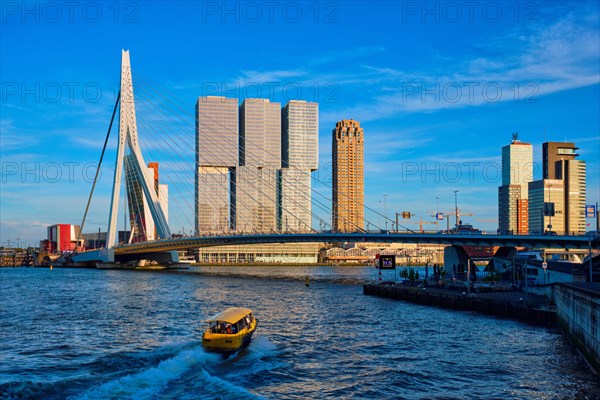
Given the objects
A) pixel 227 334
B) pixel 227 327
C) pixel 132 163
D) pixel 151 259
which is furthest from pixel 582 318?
pixel 151 259

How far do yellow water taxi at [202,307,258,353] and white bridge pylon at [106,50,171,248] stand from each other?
86117mm

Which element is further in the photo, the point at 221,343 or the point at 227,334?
the point at 227,334

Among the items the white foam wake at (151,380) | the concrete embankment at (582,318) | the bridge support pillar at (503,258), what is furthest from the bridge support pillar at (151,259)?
the white foam wake at (151,380)

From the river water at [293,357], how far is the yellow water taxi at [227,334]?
70cm

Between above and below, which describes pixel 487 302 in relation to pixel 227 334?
below

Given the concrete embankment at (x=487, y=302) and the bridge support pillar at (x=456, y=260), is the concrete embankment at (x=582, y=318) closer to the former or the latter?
the concrete embankment at (x=487, y=302)

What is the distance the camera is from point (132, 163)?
129 meters

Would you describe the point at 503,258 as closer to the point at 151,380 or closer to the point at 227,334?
the point at 227,334

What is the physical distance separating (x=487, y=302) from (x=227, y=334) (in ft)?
92.7

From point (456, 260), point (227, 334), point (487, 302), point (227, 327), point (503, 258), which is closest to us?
point (227, 334)

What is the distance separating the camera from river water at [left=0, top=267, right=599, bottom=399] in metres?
27.2

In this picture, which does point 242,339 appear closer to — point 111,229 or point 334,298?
point 334,298

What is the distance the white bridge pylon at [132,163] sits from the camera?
4747 inches

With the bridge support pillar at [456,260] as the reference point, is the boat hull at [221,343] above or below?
below
